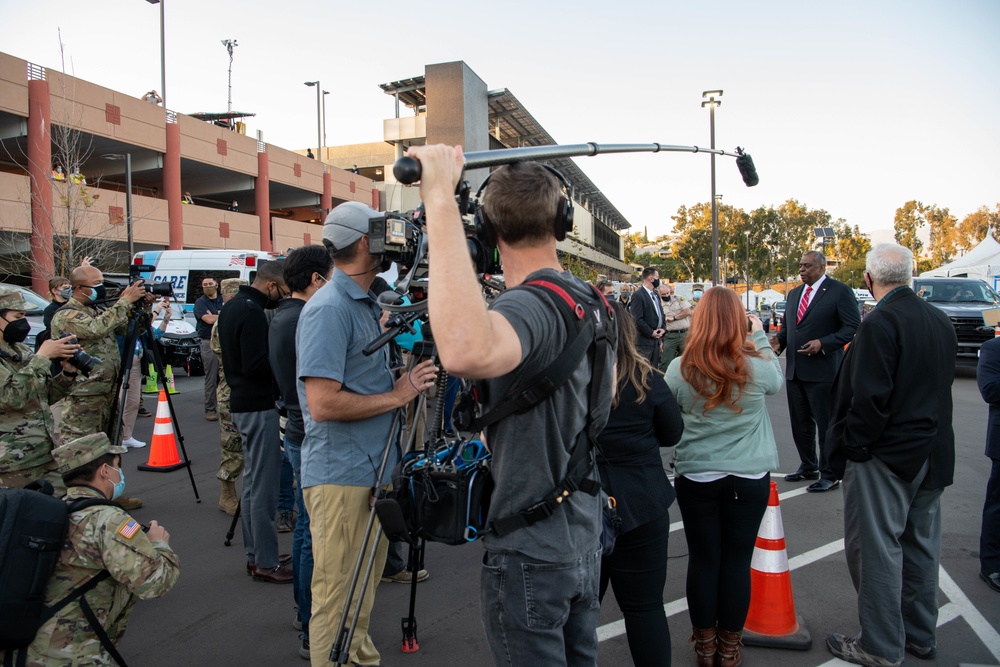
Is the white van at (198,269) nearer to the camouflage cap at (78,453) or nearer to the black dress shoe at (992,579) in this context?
the camouflage cap at (78,453)

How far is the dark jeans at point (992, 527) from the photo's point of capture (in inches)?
160

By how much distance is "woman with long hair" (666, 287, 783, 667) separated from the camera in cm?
315

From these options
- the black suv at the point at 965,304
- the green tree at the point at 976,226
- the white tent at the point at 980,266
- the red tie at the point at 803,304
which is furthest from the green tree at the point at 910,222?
the red tie at the point at 803,304

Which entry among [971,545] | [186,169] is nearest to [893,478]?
[971,545]

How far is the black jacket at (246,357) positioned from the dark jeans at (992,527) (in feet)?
15.2

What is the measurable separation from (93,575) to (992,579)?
4955mm

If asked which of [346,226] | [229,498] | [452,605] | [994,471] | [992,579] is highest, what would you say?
[346,226]

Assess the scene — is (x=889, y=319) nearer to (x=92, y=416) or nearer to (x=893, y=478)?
(x=893, y=478)

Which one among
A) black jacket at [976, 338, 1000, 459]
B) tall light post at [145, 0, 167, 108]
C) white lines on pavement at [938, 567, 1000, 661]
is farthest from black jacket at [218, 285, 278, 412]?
tall light post at [145, 0, 167, 108]

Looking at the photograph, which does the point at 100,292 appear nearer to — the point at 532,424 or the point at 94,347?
the point at 94,347

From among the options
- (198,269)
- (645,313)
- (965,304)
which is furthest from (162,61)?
(965,304)

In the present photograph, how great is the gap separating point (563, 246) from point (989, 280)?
24850 mm

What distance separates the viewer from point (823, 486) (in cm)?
612

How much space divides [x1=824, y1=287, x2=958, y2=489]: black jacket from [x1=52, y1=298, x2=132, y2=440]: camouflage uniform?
5.28 m
